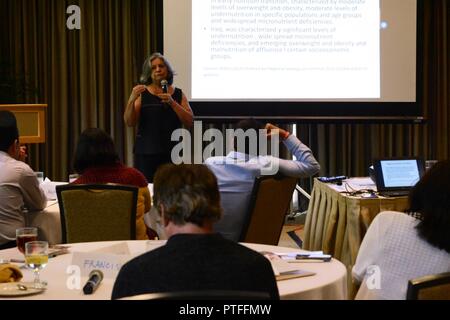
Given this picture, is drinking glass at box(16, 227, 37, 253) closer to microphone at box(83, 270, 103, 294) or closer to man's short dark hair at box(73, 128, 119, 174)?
microphone at box(83, 270, 103, 294)

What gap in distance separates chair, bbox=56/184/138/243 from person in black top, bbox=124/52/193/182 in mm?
2082

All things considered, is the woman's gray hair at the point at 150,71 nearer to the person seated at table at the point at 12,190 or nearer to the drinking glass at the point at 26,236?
the person seated at table at the point at 12,190

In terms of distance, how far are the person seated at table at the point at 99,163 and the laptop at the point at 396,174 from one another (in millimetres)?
1533

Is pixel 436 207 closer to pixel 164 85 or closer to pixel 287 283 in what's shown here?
pixel 287 283

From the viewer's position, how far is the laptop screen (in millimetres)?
4543

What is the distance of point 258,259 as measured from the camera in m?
1.85

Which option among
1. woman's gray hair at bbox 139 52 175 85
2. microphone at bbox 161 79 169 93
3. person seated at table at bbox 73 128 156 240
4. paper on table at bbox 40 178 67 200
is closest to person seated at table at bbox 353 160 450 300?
person seated at table at bbox 73 128 156 240

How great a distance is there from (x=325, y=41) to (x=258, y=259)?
4.89m

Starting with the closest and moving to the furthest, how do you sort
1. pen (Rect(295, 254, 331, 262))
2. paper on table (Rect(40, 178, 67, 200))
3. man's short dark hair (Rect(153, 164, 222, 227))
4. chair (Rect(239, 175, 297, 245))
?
1. man's short dark hair (Rect(153, 164, 222, 227))
2. pen (Rect(295, 254, 331, 262))
3. chair (Rect(239, 175, 297, 245))
4. paper on table (Rect(40, 178, 67, 200))

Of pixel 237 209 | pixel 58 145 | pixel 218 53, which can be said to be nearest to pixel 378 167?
pixel 237 209

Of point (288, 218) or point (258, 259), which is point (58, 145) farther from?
point (258, 259)

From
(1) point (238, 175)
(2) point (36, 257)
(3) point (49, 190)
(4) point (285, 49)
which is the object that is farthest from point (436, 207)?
(4) point (285, 49)

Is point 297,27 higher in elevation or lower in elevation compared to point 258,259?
higher

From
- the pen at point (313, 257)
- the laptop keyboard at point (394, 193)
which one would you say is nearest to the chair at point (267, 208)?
the laptop keyboard at point (394, 193)
